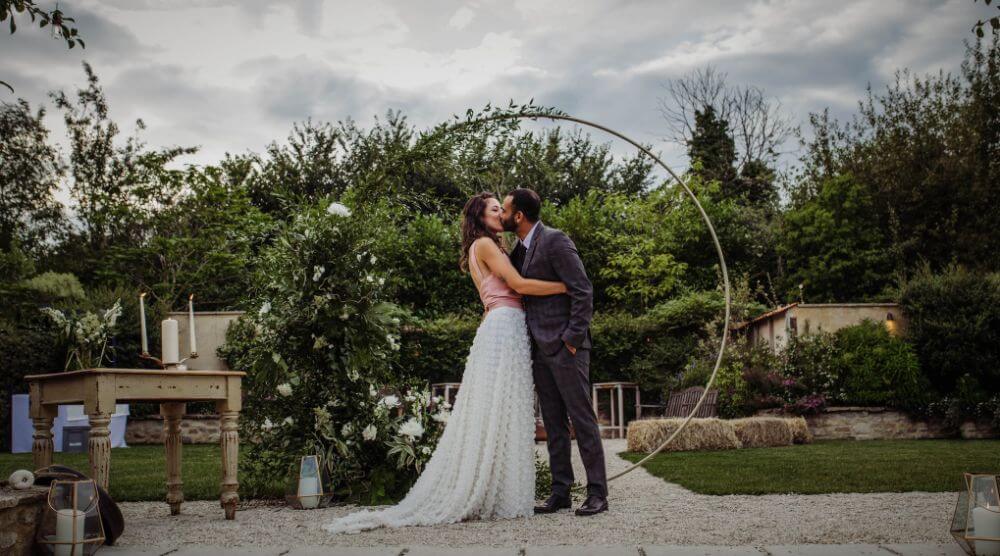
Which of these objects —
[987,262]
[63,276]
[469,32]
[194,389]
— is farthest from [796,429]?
[63,276]

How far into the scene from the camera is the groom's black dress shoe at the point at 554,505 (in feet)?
15.7

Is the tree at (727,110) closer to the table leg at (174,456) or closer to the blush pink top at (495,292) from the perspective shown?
the blush pink top at (495,292)

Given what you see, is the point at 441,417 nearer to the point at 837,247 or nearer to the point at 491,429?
the point at 491,429

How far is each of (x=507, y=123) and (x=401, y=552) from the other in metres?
3.68

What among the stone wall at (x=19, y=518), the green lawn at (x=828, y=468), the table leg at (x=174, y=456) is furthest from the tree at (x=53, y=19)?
the green lawn at (x=828, y=468)

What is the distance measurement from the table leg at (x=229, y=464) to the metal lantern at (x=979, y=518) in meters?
3.56

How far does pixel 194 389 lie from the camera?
457 centimetres

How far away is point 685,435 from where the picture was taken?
9859 millimetres

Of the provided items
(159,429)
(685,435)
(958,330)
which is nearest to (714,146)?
(958,330)

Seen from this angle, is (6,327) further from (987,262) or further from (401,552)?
(987,262)

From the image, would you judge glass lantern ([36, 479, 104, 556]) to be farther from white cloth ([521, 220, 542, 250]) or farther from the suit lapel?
white cloth ([521, 220, 542, 250])

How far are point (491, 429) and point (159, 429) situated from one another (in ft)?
33.2

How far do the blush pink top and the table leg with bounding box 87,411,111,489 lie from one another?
2159 mm

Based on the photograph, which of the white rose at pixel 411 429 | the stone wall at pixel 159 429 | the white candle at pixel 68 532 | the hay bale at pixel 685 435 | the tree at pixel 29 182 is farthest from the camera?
the tree at pixel 29 182
